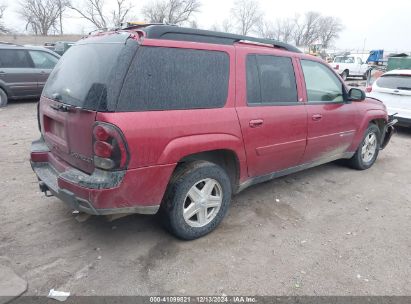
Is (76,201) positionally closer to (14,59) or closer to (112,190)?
(112,190)

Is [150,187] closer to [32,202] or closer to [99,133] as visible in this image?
[99,133]

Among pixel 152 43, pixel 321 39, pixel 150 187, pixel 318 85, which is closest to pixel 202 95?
pixel 152 43

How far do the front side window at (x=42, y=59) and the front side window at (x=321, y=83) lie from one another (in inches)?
351

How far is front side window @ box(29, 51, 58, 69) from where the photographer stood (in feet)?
33.7

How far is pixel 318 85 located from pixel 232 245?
7.92 feet

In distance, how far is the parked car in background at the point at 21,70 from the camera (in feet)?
31.5

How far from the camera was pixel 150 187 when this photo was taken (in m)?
2.76

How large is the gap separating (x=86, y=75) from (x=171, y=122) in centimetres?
81

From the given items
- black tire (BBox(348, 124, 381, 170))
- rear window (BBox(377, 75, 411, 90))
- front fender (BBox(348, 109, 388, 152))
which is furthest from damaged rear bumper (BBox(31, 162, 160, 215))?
rear window (BBox(377, 75, 411, 90))

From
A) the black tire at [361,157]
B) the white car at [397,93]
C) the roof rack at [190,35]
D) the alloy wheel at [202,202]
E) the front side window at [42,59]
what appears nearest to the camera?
the roof rack at [190,35]

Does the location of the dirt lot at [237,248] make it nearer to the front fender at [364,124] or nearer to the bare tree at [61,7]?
the front fender at [364,124]

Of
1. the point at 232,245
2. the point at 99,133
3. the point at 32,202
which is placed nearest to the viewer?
the point at 99,133

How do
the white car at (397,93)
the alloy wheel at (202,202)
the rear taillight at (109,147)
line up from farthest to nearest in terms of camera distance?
the white car at (397,93), the alloy wheel at (202,202), the rear taillight at (109,147)

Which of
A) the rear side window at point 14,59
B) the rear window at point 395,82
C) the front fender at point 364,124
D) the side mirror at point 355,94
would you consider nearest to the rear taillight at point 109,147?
the side mirror at point 355,94
